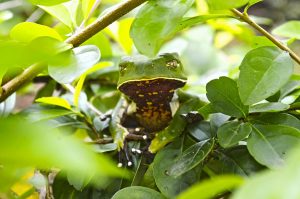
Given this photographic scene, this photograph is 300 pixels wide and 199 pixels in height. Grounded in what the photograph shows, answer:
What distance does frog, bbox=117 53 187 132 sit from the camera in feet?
3.66

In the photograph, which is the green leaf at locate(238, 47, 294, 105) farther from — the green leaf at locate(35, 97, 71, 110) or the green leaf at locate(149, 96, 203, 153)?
the green leaf at locate(35, 97, 71, 110)

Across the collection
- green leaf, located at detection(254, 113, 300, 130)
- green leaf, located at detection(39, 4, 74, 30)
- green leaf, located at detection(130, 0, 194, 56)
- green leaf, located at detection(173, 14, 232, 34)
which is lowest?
green leaf, located at detection(254, 113, 300, 130)

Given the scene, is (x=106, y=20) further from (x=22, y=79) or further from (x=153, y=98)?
(x=153, y=98)

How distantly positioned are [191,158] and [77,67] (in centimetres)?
23

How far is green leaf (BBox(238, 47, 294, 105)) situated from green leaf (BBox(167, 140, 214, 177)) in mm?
118

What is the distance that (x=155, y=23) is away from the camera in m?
0.75

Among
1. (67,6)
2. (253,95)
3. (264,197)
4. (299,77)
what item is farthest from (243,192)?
(67,6)

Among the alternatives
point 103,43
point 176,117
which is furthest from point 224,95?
point 103,43

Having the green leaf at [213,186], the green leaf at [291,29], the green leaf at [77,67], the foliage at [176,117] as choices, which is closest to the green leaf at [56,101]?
the foliage at [176,117]

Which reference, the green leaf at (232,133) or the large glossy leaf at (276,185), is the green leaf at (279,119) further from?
the large glossy leaf at (276,185)

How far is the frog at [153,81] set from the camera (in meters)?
1.12

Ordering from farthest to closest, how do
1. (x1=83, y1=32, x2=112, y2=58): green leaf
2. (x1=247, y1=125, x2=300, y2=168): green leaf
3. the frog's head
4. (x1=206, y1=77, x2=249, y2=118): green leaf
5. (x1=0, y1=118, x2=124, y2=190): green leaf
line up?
1. (x1=83, y1=32, x2=112, y2=58): green leaf
2. the frog's head
3. (x1=206, y1=77, x2=249, y2=118): green leaf
4. (x1=247, y1=125, x2=300, y2=168): green leaf
5. (x1=0, y1=118, x2=124, y2=190): green leaf

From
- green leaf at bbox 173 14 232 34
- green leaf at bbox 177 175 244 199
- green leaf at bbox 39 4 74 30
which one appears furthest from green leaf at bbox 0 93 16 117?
green leaf at bbox 177 175 244 199

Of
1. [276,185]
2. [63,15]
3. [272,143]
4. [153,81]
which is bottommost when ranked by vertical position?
[153,81]
